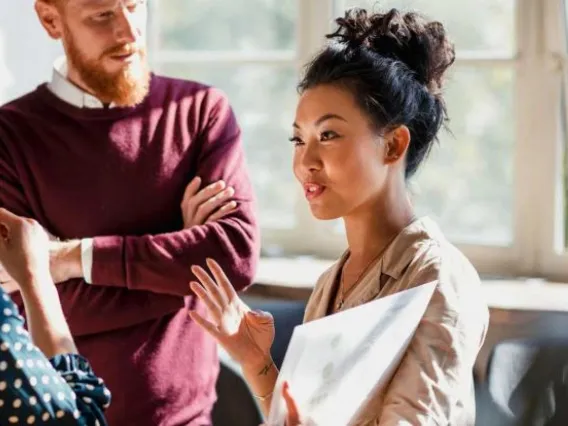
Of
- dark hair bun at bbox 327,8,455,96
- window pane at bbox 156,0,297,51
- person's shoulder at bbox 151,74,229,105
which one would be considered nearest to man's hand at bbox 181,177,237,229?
person's shoulder at bbox 151,74,229,105

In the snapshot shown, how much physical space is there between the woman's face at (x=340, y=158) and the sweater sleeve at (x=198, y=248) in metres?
0.41

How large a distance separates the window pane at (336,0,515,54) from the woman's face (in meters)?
1.10

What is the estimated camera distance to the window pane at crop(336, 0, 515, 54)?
8.39 feet

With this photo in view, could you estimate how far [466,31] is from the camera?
261 cm

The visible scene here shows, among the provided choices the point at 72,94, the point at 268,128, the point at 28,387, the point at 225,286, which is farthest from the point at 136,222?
the point at 268,128

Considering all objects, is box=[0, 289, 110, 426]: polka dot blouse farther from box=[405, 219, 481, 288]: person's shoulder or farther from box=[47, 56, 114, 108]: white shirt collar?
box=[47, 56, 114, 108]: white shirt collar

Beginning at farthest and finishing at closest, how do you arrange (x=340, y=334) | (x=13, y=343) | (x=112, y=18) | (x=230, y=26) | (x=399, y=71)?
(x=230, y=26), (x=112, y=18), (x=399, y=71), (x=340, y=334), (x=13, y=343)

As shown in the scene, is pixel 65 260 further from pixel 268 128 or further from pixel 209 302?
pixel 268 128

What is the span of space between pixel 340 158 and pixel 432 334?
31 cm

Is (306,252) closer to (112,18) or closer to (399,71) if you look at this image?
(112,18)

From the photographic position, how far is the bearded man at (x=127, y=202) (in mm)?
1855

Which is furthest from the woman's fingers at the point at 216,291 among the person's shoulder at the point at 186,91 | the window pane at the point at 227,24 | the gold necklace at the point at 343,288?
the window pane at the point at 227,24

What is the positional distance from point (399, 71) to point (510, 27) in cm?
115

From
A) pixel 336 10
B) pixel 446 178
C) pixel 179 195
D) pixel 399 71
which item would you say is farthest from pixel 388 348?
pixel 336 10
